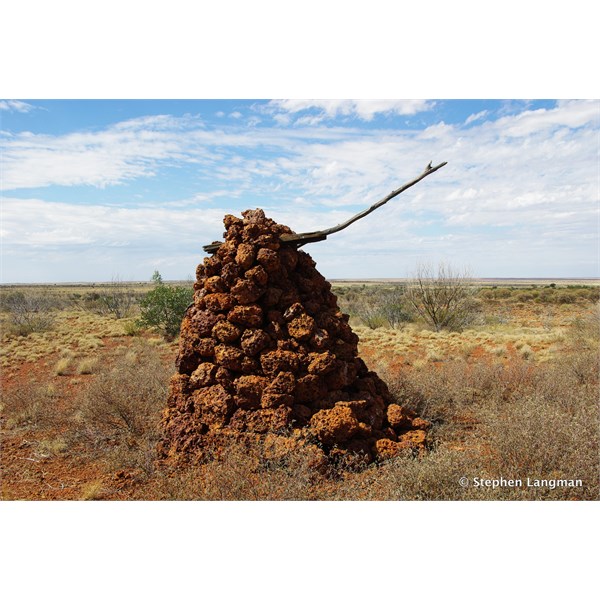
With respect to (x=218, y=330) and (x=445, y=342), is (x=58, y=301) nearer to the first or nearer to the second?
(x=445, y=342)

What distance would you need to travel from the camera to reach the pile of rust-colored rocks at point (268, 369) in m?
4.26

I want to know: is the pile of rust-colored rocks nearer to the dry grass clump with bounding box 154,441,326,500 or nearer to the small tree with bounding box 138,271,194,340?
the dry grass clump with bounding box 154,441,326,500

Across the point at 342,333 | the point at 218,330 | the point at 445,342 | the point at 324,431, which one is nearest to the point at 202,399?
the point at 218,330

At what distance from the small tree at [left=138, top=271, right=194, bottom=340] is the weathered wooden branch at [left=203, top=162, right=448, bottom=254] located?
11244mm

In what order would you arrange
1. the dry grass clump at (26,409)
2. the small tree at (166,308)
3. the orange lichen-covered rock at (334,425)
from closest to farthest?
1. the orange lichen-covered rock at (334,425)
2. the dry grass clump at (26,409)
3. the small tree at (166,308)

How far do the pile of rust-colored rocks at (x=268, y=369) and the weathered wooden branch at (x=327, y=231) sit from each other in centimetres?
11

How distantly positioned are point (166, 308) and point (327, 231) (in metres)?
12.1

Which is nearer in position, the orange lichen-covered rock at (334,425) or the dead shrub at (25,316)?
the orange lichen-covered rock at (334,425)

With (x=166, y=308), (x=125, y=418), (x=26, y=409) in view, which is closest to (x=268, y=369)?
(x=125, y=418)

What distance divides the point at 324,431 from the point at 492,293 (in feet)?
133

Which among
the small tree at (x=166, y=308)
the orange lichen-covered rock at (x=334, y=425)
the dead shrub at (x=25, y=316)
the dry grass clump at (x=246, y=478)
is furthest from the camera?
the dead shrub at (x=25, y=316)

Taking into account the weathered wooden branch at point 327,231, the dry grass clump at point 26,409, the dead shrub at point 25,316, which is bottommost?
the dry grass clump at point 26,409

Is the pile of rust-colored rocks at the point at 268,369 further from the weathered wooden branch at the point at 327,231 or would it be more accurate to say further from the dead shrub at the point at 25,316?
the dead shrub at the point at 25,316

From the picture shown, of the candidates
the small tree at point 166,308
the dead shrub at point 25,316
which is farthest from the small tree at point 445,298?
the dead shrub at point 25,316
